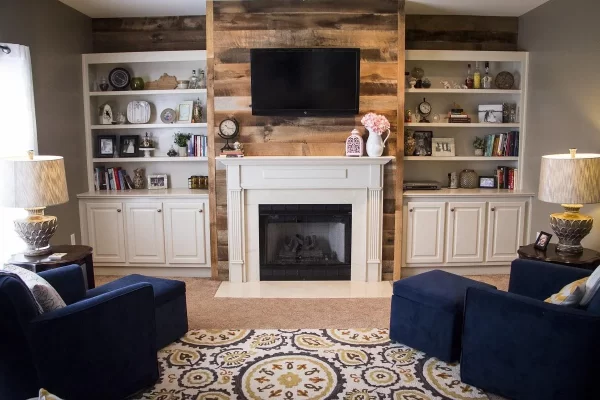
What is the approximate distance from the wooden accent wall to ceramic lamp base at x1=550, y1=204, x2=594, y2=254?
1535mm

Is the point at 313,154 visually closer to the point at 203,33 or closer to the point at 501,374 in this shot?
the point at 203,33

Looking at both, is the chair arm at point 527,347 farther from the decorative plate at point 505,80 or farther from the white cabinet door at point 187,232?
the decorative plate at point 505,80

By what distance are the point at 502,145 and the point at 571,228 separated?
1.80 metres

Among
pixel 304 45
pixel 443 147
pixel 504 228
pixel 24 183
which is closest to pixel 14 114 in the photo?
pixel 24 183

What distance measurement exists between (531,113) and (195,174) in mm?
3421

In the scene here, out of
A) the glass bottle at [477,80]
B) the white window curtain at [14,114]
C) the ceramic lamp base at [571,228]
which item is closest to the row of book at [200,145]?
A: the white window curtain at [14,114]

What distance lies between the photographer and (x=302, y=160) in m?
4.52

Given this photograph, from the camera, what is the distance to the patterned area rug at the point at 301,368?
9.07ft

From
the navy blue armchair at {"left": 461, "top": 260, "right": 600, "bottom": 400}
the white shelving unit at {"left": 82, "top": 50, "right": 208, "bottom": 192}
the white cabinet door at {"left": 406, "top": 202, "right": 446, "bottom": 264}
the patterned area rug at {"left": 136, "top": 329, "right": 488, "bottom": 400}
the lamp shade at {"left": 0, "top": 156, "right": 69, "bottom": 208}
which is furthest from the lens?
the white shelving unit at {"left": 82, "top": 50, "right": 208, "bottom": 192}

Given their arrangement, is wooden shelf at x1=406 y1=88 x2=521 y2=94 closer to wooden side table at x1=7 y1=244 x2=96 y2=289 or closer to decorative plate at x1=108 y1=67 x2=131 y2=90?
decorative plate at x1=108 y1=67 x2=131 y2=90

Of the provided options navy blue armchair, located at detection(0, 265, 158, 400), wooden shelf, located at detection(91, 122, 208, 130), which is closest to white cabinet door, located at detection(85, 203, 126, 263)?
wooden shelf, located at detection(91, 122, 208, 130)

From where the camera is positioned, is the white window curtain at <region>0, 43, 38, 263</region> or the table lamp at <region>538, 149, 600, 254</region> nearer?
the table lamp at <region>538, 149, 600, 254</region>

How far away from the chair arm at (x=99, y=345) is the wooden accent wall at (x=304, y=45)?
212 centimetres

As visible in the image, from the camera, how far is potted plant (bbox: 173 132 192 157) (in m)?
5.06
